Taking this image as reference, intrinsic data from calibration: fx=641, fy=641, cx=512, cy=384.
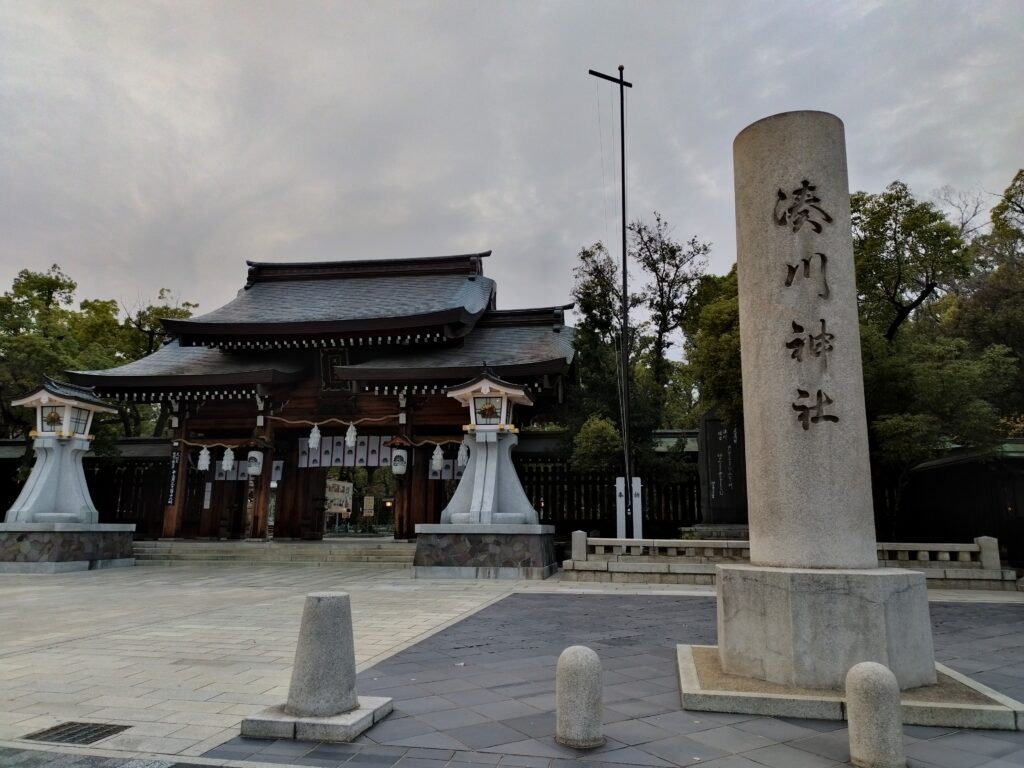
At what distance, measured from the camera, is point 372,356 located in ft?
68.5

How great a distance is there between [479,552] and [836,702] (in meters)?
10.7

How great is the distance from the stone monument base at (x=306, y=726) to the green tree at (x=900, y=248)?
1487cm

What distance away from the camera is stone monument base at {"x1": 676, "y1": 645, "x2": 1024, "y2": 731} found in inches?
165

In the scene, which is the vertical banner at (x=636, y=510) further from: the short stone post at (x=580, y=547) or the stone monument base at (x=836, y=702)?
the stone monument base at (x=836, y=702)

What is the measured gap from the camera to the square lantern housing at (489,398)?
15.2 metres

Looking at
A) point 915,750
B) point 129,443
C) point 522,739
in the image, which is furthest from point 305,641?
point 129,443

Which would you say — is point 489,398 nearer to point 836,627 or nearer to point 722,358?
point 722,358

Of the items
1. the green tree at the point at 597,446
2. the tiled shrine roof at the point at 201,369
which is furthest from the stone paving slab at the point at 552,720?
the tiled shrine roof at the point at 201,369

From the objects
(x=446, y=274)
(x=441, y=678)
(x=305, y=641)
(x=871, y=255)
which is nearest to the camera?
(x=305, y=641)

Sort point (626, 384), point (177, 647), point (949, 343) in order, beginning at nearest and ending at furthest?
point (177, 647) < point (949, 343) < point (626, 384)

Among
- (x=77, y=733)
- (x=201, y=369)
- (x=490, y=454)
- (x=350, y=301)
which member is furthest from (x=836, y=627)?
(x=350, y=301)

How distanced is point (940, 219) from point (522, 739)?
1564 centimetres

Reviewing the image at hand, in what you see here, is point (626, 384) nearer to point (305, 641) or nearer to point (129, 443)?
point (305, 641)

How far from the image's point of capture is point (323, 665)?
418 centimetres
